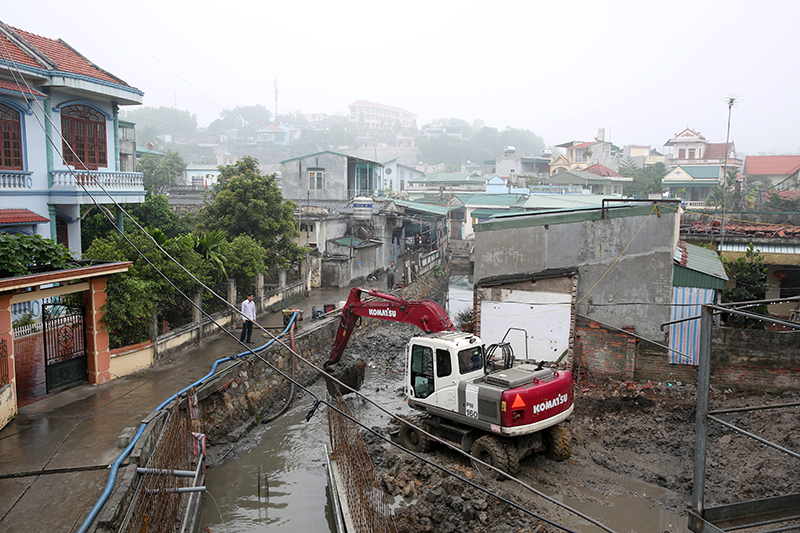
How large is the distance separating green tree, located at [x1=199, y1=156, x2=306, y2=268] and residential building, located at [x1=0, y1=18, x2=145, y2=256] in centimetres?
314

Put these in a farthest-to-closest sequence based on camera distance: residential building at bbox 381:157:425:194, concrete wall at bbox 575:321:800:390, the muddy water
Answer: residential building at bbox 381:157:425:194 → concrete wall at bbox 575:321:800:390 → the muddy water

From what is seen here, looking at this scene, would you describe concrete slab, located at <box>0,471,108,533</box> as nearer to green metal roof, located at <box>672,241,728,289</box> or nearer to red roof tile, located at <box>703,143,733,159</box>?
green metal roof, located at <box>672,241,728,289</box>

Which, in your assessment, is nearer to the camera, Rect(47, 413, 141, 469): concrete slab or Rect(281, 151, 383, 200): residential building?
Rect(47, 413, 141, 469): concrete slab

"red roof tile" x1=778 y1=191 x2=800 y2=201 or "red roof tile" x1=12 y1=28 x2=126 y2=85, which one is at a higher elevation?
"red roof tile" x1=12 y1=28 x2=126 y2=85

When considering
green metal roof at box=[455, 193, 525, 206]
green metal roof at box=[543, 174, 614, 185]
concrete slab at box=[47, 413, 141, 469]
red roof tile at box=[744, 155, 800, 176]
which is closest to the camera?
concrete slab at box=[47, 413, 141, 469]

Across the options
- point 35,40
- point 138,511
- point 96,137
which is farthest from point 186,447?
point 35,40

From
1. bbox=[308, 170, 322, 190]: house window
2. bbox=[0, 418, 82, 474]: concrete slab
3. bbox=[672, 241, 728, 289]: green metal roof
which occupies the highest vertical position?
bbox=[308, 170, 322, 190]: house window

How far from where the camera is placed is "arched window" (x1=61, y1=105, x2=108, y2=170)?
60.2 feet

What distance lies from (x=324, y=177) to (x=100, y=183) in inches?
785

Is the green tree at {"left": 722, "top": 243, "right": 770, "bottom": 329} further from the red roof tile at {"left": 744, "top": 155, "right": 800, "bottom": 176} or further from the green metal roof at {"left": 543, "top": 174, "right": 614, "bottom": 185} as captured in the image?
the red roof tile at {"left": 744, "top": 155, "right": 800, "bottom": 176}

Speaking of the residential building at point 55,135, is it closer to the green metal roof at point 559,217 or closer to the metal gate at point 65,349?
the metal gate at point 65,349

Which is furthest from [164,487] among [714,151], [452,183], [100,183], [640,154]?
[640,154]

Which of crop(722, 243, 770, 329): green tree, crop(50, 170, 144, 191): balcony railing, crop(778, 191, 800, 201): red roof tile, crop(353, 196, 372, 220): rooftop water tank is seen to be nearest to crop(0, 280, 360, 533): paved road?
crop(50, 170, 144, 191): balcony railing

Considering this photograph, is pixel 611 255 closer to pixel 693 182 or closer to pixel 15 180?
pixel 15 180
